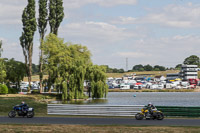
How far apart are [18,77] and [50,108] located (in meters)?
62.2

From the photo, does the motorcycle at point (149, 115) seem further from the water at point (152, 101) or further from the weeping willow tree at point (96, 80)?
the weeping willow tree at point (96, 80)

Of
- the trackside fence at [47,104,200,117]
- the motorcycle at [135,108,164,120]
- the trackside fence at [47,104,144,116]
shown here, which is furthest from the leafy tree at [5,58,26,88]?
the motorcycle at [135,108,164,120]

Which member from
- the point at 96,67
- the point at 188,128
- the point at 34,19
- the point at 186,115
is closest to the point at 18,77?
the point at 34,19

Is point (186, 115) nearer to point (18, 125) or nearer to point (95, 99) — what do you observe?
point (18, 125)

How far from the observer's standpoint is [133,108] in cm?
3125

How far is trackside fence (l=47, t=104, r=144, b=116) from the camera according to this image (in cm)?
3131

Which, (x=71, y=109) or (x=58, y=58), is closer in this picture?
(x=71, y=109)

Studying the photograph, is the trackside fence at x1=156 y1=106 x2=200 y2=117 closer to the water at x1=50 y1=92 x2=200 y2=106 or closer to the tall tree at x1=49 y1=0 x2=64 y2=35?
the water at x1=50 y1=92 x2=200 y2=106

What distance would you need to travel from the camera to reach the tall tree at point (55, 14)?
9044cm

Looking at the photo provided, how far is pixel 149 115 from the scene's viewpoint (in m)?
28.6

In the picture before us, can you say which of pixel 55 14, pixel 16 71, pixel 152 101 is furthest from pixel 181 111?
pixel 16 71

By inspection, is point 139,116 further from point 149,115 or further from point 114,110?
point 114,110

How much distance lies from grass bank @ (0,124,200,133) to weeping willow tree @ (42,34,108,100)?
49238mm

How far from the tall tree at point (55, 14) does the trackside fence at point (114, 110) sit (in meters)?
58.8
